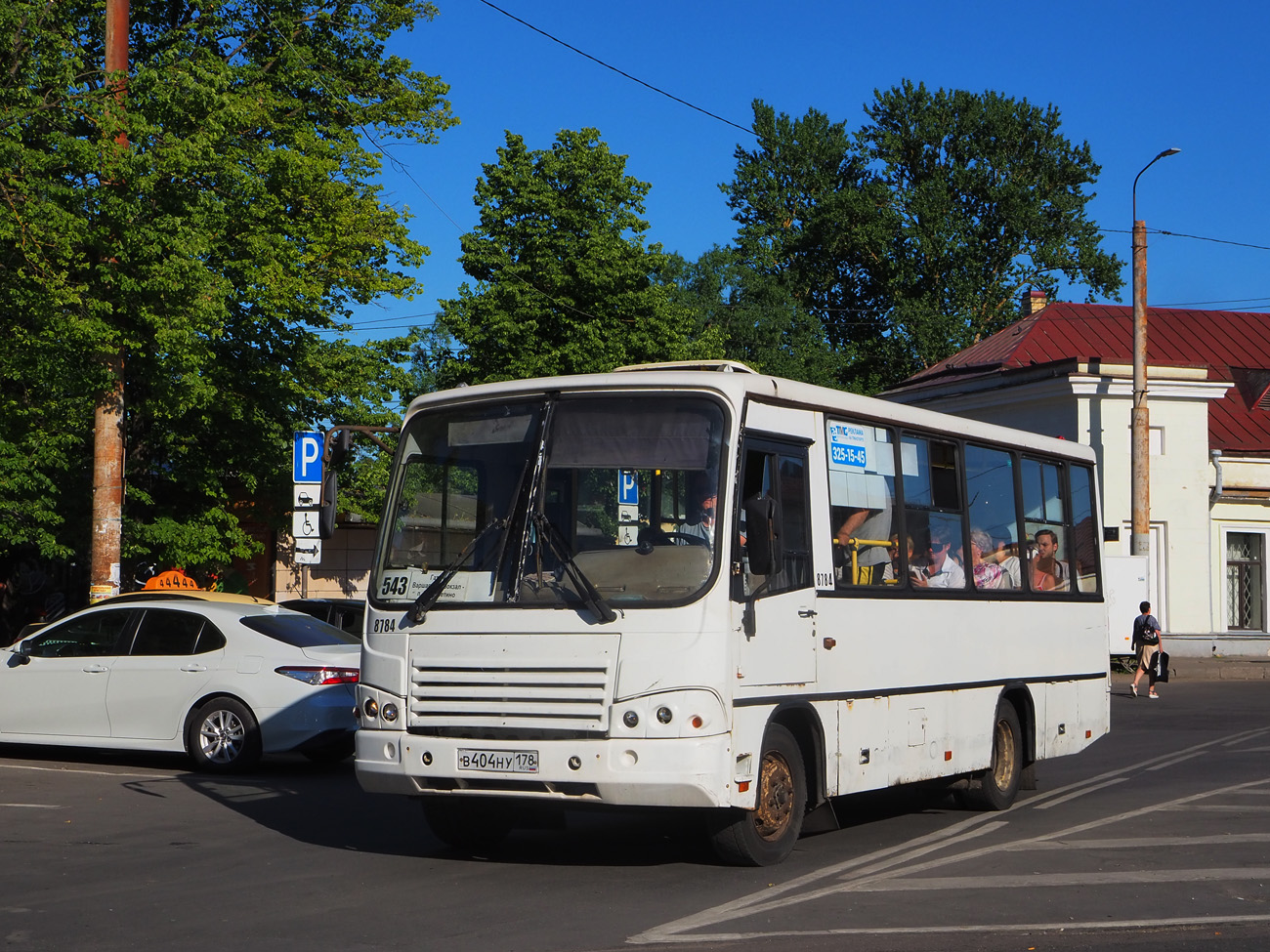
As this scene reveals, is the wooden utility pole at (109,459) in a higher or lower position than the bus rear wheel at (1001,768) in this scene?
higher

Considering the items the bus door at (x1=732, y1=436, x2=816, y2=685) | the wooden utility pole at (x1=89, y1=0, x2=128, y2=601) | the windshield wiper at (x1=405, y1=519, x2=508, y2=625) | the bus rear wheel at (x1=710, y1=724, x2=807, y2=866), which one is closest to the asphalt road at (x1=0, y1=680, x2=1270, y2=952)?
the bus rear wheel at (x1=710, y1=724, x2=807, y2=866)

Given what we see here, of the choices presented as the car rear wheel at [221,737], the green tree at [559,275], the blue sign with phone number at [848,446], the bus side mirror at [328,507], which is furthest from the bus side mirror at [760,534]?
the green tree at [559,275]

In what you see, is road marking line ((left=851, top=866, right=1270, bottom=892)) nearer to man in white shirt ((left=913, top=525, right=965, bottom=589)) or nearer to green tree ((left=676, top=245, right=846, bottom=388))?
man in white shirt ((left=913, top=525, right=965, bottom=589))

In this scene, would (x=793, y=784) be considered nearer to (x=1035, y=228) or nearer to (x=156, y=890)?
(x=156, y=890)

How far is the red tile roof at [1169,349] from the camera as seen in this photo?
4325 centimetres

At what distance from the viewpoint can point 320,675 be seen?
47.2 ft

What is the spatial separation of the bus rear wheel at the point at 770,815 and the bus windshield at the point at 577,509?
4.16 ft

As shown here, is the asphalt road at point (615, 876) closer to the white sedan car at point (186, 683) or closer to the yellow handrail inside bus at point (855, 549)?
the white sedan car at point (186, 683)

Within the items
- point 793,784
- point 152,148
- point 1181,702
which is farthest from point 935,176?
point 793,784

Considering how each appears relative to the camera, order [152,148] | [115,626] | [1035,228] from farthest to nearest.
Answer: [1035,228]
[152,148]
[115,626]

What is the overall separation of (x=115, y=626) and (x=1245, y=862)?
10.5m

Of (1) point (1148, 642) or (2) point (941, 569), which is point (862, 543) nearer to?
Answer: (2) point (941, 569)

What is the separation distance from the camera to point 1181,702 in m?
26.5

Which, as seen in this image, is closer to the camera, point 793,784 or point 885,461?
point 793,784
